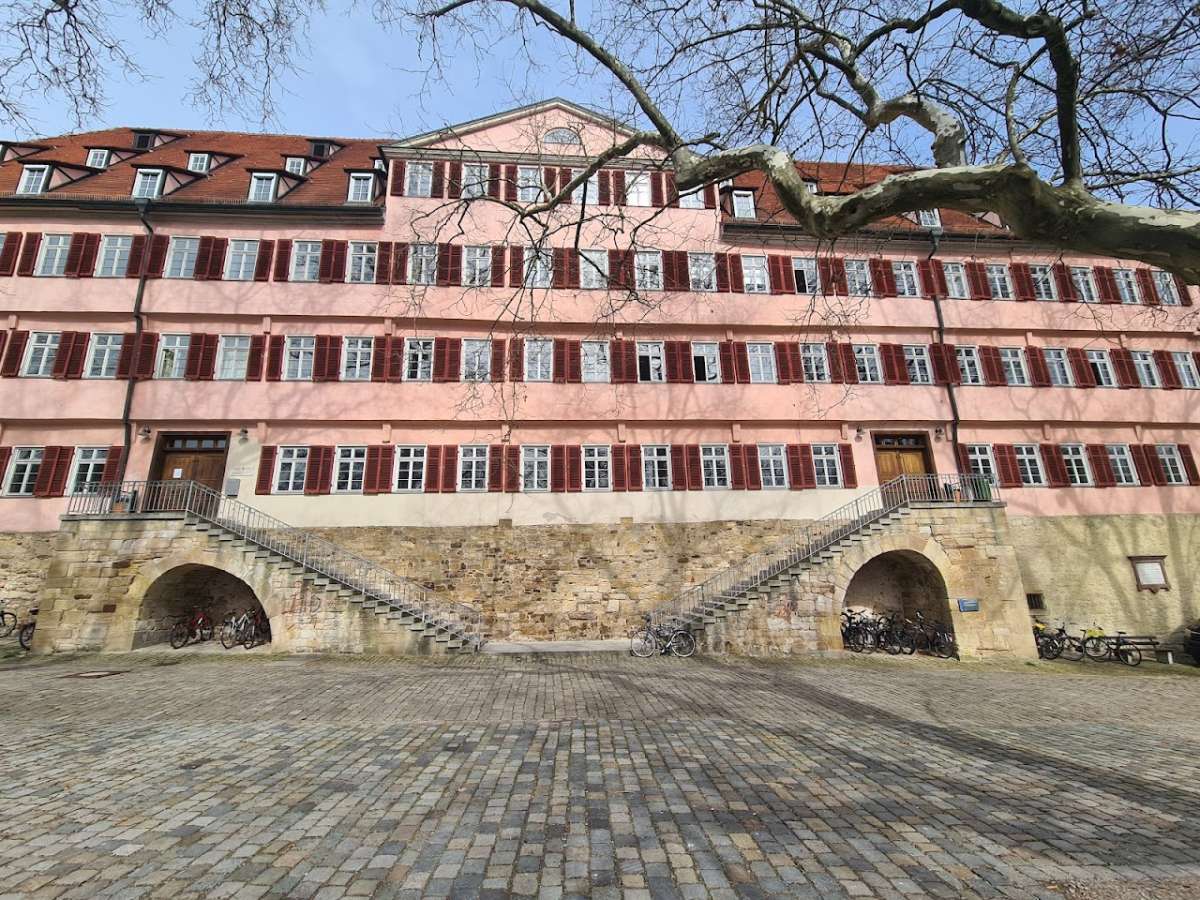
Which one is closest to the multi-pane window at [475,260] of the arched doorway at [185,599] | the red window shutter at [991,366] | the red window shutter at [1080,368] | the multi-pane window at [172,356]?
the multi-pane window at [172,356]

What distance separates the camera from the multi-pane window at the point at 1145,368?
1866 cm

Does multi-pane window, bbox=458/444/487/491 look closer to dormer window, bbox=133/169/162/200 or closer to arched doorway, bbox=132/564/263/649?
arched doorway, bbox=132/564/263/649

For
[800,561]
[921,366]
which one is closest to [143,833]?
[800,561]

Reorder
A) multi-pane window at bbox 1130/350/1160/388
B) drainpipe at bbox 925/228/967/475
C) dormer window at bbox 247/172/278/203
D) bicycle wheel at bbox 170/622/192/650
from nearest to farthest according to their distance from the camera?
bicycle wheel at bbox 170/622/192/650 → drainpipe at bbox 925/228/967/475 → dormer window at bbox 247/172/278/203 → multi-pane window at bbox 1130/350/1160/388

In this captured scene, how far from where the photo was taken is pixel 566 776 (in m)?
4.57

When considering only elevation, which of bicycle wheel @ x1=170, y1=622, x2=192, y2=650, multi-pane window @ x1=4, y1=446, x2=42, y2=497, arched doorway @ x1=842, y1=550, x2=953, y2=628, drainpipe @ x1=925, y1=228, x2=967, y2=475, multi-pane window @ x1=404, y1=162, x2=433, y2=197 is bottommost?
bicycle wheel @ x1=170, y1=622, x2=192, y2=650

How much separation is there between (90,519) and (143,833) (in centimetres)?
1370

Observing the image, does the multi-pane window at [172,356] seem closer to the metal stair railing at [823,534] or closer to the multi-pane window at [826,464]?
the metal stair railing at [823,534]

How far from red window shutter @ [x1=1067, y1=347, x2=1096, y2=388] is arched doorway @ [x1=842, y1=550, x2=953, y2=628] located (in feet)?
30.7

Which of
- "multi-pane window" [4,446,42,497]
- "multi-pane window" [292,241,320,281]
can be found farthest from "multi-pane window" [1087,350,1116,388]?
"multi-pane window" [4,446,42,497]

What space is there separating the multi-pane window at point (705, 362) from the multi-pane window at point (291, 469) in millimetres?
11968

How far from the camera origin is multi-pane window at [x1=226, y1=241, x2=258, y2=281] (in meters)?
16.8

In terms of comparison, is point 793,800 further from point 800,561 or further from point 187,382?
point 187,382

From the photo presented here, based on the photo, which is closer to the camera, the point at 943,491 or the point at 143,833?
the point at 143,833
